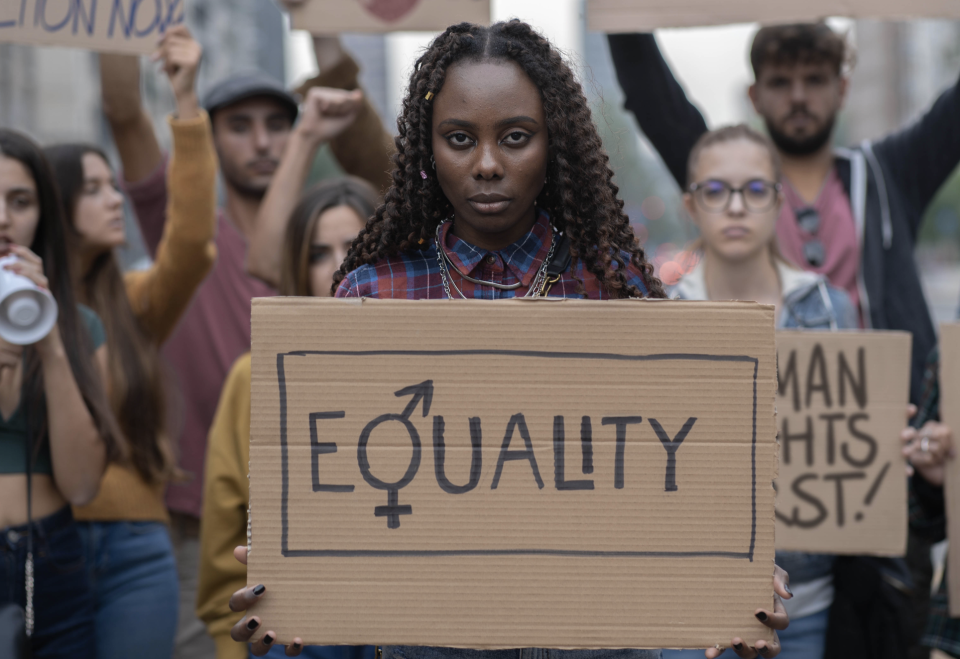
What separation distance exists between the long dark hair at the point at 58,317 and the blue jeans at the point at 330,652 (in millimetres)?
723

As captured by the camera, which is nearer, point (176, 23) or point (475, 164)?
point (475, 164)

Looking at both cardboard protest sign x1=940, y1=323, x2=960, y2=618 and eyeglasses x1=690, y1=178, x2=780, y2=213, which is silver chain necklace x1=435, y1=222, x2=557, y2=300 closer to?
eyeglasses x1=690, y1=178, x2=780, y2=213

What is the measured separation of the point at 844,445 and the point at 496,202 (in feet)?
4.89

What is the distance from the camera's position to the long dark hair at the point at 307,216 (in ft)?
10.2

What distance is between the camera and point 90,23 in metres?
3.10

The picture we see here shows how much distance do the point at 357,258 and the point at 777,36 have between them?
7.58 ft

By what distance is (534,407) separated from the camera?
5.64 feet

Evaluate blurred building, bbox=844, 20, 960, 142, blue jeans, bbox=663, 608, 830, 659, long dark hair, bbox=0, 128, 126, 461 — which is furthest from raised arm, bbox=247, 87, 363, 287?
blurred building, bbox=844, 20, 960, 142

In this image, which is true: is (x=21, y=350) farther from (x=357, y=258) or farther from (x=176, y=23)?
(x=176, y=23)

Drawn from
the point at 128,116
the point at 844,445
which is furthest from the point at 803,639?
the point at 128,116

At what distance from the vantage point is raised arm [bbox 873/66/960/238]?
11.6 ft

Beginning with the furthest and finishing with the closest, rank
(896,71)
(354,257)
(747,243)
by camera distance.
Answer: (896,71) → (747,243) → (354,257)

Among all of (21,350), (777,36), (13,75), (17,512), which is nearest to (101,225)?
(21,350)

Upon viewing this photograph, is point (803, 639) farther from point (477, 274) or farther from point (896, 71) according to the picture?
point (896, 71)
